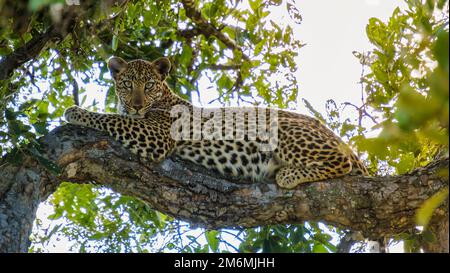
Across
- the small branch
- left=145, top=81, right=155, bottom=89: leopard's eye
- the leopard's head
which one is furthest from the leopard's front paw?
the small branch

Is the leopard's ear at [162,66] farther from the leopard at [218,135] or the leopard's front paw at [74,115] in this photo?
the leopard's front paw at [74,115]

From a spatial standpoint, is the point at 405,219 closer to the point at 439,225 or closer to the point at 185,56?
the point at 439,225

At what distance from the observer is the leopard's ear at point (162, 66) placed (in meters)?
7.96

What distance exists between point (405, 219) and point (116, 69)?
4084 mm

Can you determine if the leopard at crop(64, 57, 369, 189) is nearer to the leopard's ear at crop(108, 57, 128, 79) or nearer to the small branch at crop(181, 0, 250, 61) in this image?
the leopard's ear at crop(108, 57, 128, 79)

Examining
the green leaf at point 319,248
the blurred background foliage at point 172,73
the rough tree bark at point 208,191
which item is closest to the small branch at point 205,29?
the blurred background foliage at point 172,73

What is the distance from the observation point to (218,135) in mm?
7344

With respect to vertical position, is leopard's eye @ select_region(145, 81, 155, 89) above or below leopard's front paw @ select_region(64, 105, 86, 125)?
above

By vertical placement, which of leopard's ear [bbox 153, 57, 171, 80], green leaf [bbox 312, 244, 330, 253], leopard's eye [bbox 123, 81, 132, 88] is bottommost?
green leaf [bbox 312, 244, 330, 253]

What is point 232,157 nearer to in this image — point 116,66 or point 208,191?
point 208,191

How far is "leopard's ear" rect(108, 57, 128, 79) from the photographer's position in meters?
7.83

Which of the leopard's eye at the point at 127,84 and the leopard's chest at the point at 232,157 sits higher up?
the leopard's eye at the point at 127,84

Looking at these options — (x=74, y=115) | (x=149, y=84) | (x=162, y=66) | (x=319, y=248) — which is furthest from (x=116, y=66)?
(x=319, y=248)

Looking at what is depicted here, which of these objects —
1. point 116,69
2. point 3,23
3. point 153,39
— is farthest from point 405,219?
point 153,39
